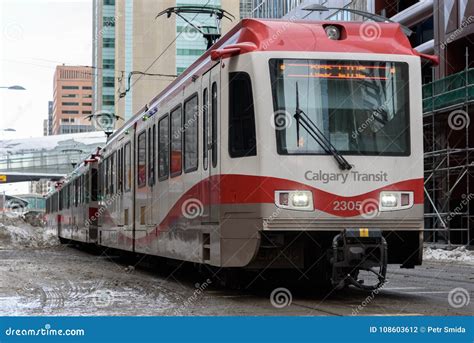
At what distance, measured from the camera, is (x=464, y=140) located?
99.9 ft

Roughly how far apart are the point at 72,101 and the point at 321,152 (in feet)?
437

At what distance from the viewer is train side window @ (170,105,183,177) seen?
525 inches

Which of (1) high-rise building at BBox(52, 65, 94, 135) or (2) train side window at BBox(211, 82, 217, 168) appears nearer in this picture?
(2) train side window at BBox(211, 82, 217, 168)

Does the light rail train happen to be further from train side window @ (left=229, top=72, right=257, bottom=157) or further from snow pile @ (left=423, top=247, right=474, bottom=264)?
snow pile @ (left=423, top=247, right=474, bottom=264)

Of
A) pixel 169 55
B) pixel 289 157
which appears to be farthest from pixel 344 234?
pixel 169 55

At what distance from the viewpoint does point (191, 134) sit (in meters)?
12.6

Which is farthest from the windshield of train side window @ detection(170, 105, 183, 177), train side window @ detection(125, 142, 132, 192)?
train side window @ detection(125, 142, 132, 192)

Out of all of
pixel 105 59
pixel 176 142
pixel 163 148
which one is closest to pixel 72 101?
pixel 105 59

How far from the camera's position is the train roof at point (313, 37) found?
10.9 m

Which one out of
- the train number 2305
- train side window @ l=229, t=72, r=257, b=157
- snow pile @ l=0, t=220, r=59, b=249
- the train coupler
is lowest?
snow pile @ l=0, t=220, r=59, b=249

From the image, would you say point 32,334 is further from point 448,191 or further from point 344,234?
point 448,191

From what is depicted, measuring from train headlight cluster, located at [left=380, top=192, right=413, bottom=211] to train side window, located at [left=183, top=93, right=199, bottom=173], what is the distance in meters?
2.95

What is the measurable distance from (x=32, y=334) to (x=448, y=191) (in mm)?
24062

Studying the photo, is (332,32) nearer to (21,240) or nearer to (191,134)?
(191,134)
